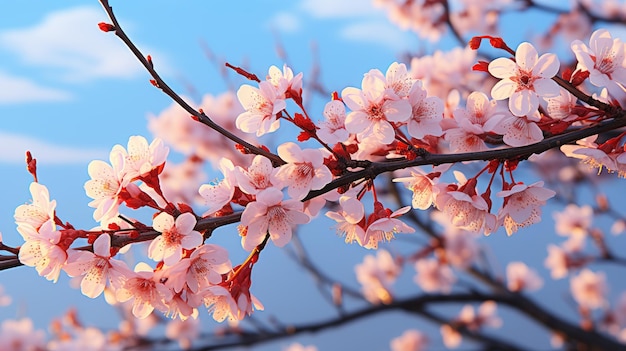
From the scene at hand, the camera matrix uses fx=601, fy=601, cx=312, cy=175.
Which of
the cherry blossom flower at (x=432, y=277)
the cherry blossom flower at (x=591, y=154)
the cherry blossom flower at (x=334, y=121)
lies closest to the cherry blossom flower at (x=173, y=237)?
the cherry blossom flower at (x=334, y=121)

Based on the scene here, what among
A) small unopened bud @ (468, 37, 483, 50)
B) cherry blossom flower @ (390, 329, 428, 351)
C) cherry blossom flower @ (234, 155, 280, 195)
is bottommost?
cherry blossom flower @ (390, 329, 428, 351)

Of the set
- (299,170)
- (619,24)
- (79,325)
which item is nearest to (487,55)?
(619,24)

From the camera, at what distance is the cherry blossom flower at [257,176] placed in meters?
0.92

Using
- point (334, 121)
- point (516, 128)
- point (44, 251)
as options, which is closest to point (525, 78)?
point (516, 128)

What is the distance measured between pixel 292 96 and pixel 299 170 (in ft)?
0.56

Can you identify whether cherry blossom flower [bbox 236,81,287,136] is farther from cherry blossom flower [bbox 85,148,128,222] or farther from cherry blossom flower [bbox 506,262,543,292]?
cherry blossom flower [bbox 506,262,543,292]

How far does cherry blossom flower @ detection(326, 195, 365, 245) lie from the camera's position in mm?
1004

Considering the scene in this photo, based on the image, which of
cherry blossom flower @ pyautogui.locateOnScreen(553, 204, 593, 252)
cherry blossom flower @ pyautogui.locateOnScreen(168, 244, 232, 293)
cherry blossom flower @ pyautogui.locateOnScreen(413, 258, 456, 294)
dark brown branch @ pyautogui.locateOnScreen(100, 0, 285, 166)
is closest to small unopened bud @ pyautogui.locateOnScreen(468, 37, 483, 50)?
dark brown branch @ pyautogui.locateOnScreen(100, 0, 285, 166)

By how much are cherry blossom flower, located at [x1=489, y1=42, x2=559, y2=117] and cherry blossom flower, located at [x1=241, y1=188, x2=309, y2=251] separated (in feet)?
1.34

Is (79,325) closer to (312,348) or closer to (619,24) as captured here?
(312,348)

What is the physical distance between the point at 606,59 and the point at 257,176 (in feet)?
2.18

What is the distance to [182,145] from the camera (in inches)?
176

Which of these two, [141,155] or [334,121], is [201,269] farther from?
[334,121]

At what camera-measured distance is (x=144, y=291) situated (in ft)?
3.32
